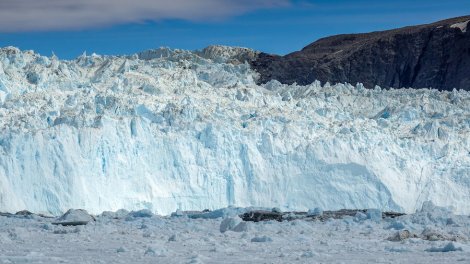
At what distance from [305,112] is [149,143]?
4574 millimetres

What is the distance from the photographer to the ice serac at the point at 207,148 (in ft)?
65.9

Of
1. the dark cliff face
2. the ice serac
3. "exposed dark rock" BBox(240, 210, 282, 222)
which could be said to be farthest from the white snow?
"exposed dark rock" BBox(240, 210, 282, 222)

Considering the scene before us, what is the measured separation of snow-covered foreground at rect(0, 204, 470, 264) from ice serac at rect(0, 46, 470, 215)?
11.0 feet

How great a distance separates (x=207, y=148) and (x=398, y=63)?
12.9 metres

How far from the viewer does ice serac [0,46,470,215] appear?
20.1 metres

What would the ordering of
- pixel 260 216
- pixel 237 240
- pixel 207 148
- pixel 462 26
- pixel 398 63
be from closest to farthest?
1. pixel 237 240
2. pixel 260 216
3. pixel 207 148
4. pixel 398 63
5. pixel 462 26

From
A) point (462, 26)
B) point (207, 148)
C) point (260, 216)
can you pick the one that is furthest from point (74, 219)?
point (462, 26)

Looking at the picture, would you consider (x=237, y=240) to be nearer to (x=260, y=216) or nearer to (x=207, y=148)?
(x=260, y=216)

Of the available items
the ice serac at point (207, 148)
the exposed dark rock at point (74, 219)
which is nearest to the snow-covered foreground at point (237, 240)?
the exposed dark rock at point (74, 219)

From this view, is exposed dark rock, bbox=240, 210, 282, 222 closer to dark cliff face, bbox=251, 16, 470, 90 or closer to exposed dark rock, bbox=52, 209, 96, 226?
exposed dark rock, bbox=52, 209, 96, 226

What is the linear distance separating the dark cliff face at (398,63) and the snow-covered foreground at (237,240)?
14940 millimetres

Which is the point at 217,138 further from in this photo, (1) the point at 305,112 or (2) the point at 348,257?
(2) the point at 348,257

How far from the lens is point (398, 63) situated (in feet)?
105

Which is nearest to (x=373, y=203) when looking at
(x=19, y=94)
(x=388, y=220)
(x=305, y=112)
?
(x=305, y=112)
